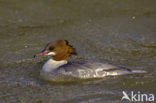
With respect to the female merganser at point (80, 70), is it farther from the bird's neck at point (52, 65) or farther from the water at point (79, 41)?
the water at point (79, 41)

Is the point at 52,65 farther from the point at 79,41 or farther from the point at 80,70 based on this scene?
the point at 79,41

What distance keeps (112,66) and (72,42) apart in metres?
2.41

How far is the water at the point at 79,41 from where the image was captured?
753cm

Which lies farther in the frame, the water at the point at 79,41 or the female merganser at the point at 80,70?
the female merganser at the point at 80,70

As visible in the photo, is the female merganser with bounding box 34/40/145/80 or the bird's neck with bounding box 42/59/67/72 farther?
the bird's neck with bounding box 42/59/67/72

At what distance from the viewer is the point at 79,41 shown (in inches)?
413

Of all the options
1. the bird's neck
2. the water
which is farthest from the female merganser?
the water

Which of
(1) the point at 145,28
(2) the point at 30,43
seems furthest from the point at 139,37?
(2) the point at 30,43

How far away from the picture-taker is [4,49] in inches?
395

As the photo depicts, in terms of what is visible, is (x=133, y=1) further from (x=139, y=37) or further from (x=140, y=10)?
(x=139, y=37)

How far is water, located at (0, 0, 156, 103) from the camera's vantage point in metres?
7.53

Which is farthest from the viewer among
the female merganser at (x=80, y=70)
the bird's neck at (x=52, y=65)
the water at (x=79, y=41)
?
the bird's neck at (x=52, y=65)

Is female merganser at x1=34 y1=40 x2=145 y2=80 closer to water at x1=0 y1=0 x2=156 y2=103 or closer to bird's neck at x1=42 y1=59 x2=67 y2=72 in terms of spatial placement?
bird's neck at x1=42 y1=59 x2=67 y2=72

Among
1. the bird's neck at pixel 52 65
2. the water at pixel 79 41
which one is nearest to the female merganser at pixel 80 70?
the bird's neck at pixel 52 65
